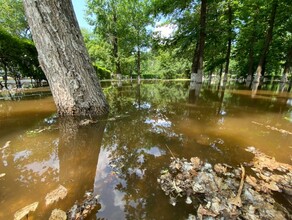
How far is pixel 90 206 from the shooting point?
4.04 ft

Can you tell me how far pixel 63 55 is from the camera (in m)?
3.46

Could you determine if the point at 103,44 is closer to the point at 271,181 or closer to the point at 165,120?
the point at 165,120

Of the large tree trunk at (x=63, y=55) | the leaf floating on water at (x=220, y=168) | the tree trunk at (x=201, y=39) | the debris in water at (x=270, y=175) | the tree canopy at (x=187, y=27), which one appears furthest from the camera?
the tree canopy at (x=187, y=27)

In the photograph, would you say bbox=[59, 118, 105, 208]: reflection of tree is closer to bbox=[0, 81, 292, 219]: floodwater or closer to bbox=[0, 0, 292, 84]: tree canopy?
bbox=[0, 81, 292, 219]: floodwater

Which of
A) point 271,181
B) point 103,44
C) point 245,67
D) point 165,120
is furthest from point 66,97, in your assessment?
point 245,67

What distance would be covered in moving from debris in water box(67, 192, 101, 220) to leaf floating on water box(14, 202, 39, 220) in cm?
28

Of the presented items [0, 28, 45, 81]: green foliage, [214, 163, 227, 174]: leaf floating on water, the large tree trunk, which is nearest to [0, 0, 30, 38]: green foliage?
[0, 28, 45, 81]: green foliage

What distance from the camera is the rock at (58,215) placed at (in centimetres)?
112

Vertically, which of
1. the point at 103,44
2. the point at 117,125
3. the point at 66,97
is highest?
the point at 103,44

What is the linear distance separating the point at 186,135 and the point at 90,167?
1583mm

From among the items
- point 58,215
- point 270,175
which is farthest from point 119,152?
point 270,175

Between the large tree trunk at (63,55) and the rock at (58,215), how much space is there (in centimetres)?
288

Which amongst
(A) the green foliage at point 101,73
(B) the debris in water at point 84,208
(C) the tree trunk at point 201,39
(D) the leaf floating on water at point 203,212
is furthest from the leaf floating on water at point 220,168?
(A) the green foliage at point 101,73

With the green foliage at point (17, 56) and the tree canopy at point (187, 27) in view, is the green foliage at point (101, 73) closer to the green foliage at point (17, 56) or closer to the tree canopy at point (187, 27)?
the tree canopy at point (187, 27)
